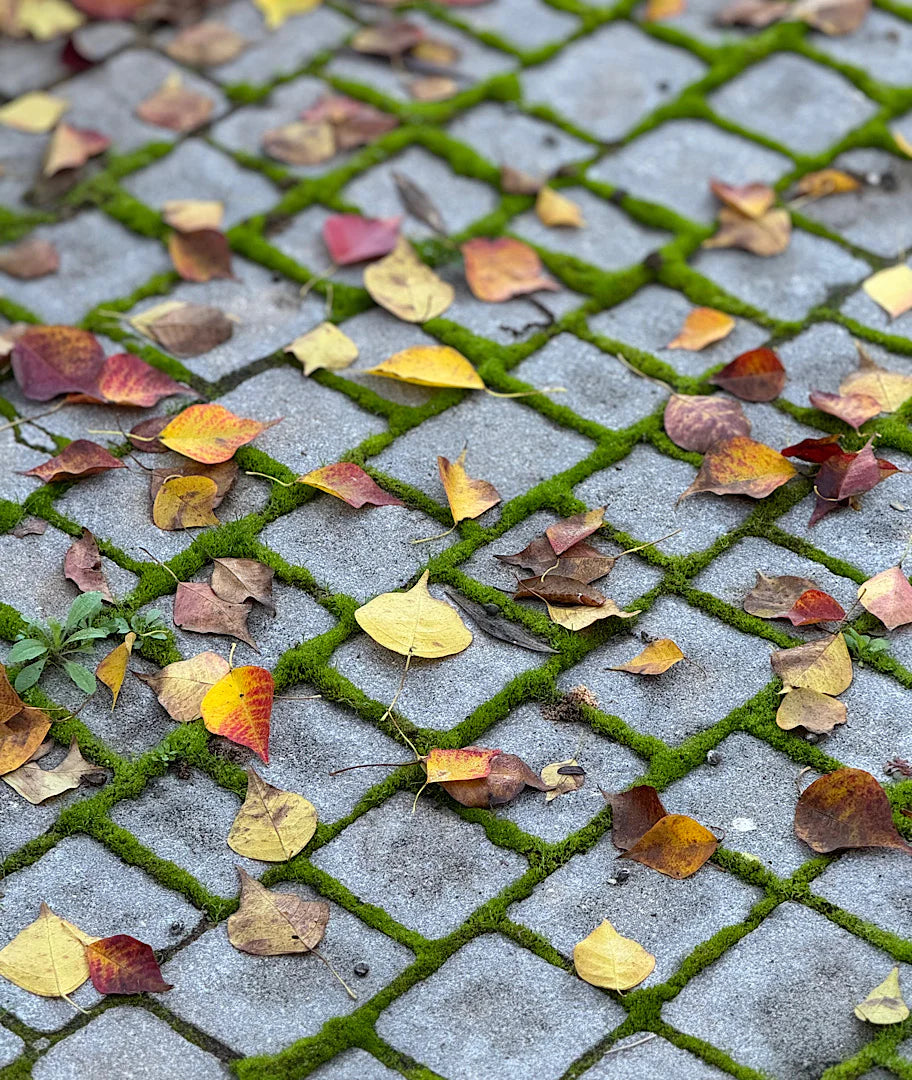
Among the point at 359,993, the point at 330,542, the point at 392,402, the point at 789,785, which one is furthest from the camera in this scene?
the point at 392,402

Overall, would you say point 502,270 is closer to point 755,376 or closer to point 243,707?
Result: point 755,376

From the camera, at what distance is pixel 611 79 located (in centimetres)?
392

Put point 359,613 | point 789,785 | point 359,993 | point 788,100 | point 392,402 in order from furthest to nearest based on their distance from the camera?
1. point 788,100
2. point 392,402
3. point 359,613
4. point 789,785
5. point 359,993

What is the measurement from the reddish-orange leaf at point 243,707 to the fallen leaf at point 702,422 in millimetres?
1062

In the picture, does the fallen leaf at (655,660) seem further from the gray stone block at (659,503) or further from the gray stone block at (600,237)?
the gray stone block at (600,237)

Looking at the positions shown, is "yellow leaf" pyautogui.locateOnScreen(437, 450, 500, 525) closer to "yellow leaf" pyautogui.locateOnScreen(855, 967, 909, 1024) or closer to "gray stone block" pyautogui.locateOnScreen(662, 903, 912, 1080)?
"gray stone block" pyautogui.locateOnScreen(662, 903, 912, 1080)

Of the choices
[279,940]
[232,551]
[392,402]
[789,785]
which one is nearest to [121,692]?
[232,551]

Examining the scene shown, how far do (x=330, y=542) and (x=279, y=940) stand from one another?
0.87 metres

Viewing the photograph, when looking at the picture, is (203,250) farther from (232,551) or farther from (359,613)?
(359,613)

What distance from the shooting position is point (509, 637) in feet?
8.24

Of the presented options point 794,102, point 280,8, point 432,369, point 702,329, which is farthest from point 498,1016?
point 280,8

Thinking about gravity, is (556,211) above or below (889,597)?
above

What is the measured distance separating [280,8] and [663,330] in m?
1.85

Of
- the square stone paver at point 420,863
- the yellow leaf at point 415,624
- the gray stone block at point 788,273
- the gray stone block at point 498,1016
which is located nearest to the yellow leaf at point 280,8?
the gray stone block at point 788,273
